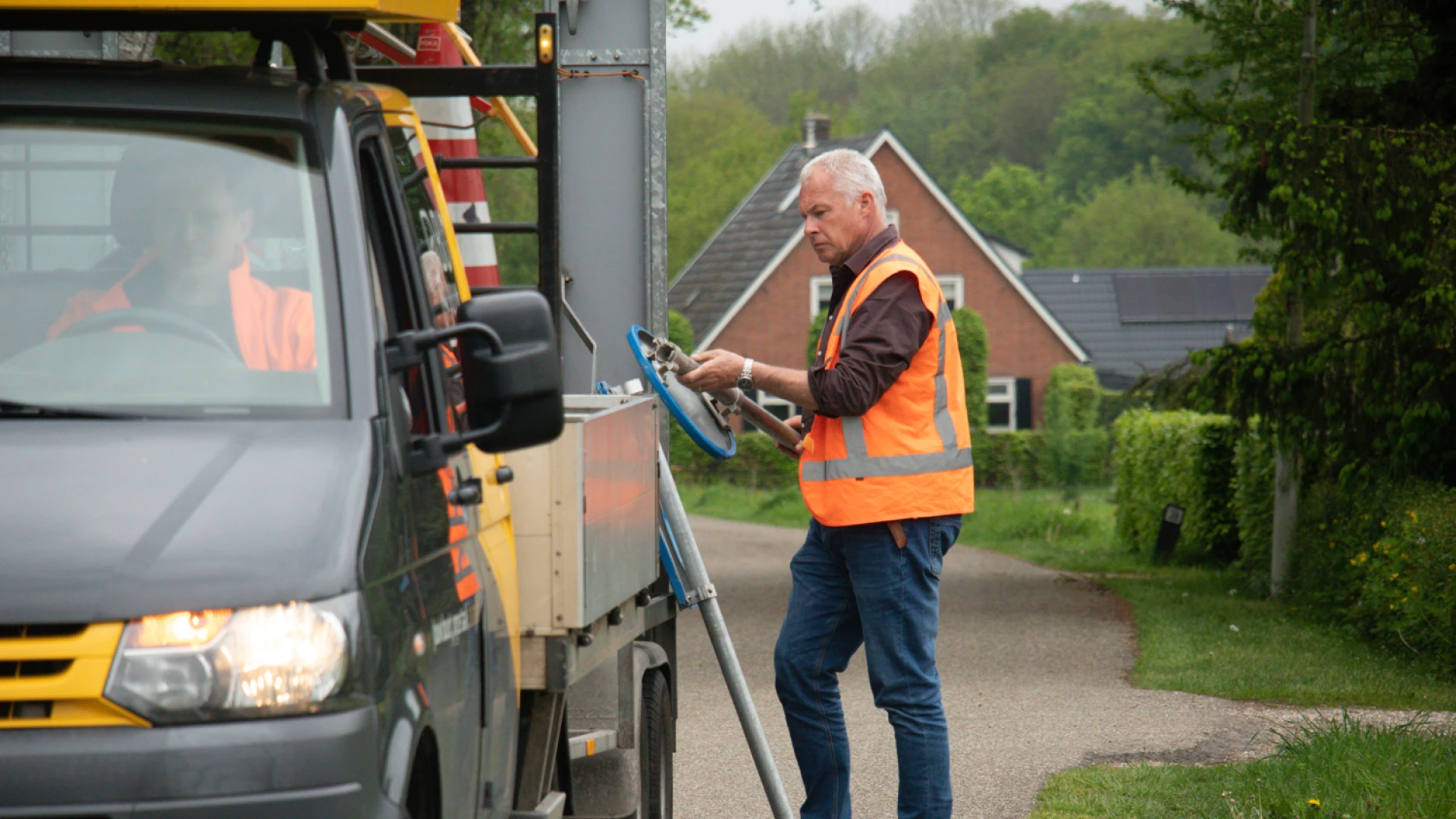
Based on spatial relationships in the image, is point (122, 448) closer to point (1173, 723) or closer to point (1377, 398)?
point (1173, 723)

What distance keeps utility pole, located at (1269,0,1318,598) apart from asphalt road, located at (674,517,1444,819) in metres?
1.44

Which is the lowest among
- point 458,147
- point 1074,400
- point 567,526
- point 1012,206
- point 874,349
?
point 1074,400

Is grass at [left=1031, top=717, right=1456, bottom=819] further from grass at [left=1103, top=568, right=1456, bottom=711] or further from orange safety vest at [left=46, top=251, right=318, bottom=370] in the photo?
orange safety vest at [left=46, top=251, right=318, bottom=370]

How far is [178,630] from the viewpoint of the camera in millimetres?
2445

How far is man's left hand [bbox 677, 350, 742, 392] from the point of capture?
495 centimetres

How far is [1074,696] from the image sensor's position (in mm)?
9523

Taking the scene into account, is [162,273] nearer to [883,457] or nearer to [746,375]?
[746,375]

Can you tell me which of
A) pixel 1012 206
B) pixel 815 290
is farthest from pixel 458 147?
pixel 1012 206

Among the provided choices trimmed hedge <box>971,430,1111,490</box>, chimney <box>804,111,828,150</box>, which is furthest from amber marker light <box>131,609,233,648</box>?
chimney <box>804,111,828,150</box>

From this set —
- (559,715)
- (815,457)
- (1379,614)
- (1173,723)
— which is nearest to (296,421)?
(559,715)

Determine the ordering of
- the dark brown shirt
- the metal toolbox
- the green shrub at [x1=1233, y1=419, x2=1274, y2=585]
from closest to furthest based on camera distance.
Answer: the metal toolbox < the dark brown shirt < the green shrub at [x1=1233, y1=419, x2=1274, y2=585]

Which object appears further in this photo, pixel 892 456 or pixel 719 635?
pixel 719 635

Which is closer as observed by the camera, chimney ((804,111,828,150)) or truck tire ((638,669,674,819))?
truck tire ((638,669,674,819))

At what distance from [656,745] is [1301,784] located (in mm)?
2448
